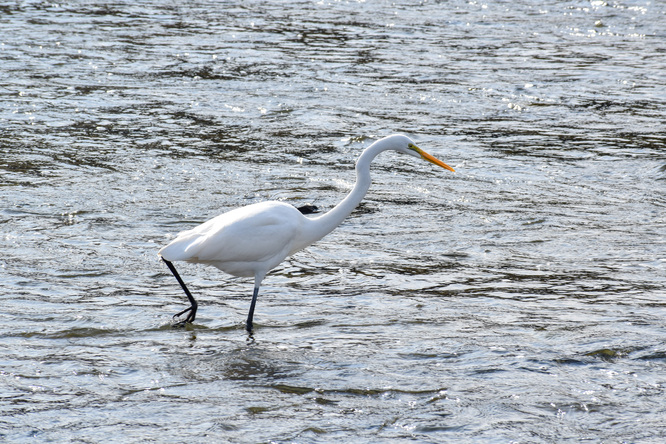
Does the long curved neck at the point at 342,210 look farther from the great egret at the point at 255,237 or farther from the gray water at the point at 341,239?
the gray water at the point at 341,239

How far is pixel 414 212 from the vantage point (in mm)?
8906

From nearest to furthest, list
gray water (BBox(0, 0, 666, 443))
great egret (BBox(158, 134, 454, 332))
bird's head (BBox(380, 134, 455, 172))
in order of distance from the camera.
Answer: gray water (BBox(0, 0, 666, 443))
great egret (BBox(158, 134, 454, 332))
bird's head (BBox(380, 134, 455, 172))

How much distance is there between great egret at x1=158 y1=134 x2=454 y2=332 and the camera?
20.4ft

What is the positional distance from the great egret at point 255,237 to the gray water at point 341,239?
401 mm

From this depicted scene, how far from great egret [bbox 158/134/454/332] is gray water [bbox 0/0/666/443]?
401mm

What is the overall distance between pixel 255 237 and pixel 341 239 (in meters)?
2.05

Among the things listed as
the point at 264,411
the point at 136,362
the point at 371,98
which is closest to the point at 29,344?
the point at 136,362

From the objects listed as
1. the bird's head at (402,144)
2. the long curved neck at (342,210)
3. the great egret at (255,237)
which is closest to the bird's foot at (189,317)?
the great egret at (255,237)

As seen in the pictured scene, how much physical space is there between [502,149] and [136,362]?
650cm

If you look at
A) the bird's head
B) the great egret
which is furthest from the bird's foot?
the bird's head

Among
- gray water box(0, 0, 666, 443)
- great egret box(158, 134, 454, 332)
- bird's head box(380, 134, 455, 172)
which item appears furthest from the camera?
bird's head box(380, 134, 455, 172)

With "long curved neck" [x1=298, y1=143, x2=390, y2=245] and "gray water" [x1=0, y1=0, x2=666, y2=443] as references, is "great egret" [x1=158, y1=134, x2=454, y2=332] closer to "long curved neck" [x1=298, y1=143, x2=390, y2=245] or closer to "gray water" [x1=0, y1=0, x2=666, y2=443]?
"long curved neck" [x1=298, y1=143, x2=390, y2=245]

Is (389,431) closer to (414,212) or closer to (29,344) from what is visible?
(29,344)

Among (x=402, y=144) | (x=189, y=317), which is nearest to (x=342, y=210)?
(x=402, y=144)
